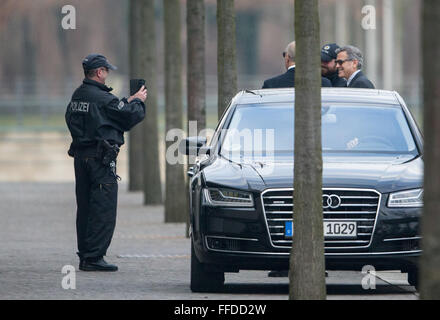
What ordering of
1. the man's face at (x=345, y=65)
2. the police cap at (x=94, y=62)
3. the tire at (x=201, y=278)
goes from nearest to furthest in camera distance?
the tire at (x=201, y=278) < the police cap at (x=94, y=62) < the man's face at (x=345, y=65)

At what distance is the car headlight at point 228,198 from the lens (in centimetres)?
1020

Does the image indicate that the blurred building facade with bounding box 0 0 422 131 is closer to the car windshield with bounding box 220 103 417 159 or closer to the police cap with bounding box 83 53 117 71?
the police cap with bounding box 83 53 117 71

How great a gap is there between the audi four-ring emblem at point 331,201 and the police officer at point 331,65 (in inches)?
161

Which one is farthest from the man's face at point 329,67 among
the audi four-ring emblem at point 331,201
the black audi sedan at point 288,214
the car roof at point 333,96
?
the audi four-ring emblem at point 331,201

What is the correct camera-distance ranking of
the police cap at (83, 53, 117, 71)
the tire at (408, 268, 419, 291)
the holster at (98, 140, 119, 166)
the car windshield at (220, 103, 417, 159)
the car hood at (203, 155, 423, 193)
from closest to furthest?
the car hood at (203, 155, 423, 193) → the tire at (408, 268, 419, 291) → the car windshield at (220, 103, 417, 159) → the holster at (98, 140, 119, 166) → the police cap at (83, 53, 117, 71)

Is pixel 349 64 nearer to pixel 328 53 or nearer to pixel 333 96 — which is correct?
pixel 328 53

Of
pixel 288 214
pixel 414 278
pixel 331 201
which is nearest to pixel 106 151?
pixel 288 214

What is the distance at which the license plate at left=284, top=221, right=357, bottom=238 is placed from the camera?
10.1m

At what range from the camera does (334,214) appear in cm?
1012

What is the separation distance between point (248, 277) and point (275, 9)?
85479 millimetres

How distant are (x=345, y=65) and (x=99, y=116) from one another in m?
3.12

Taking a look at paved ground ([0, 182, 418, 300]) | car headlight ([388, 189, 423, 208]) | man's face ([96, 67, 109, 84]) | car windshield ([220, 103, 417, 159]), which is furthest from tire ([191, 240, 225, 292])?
man's face ([96, 67, 109, 84])

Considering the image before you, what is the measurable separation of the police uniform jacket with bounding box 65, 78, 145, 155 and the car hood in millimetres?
1600

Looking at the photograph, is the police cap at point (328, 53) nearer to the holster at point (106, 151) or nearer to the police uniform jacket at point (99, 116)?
the police uniform jacket at point (99, 116)
